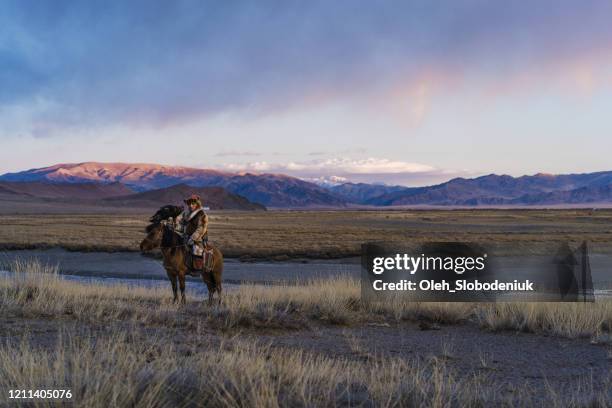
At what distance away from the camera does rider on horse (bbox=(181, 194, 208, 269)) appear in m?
12.4

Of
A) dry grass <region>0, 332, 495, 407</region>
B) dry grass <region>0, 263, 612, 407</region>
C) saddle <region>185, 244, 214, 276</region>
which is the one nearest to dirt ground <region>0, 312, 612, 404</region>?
dry grass <region>0, 263, 612, 407</region>

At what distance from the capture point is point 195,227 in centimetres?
1244

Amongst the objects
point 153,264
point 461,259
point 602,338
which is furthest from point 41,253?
point 602,338

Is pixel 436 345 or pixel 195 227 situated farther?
pixel 195 227

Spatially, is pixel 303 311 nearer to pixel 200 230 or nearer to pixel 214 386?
pixel 200 230

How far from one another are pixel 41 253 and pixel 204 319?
29317mm

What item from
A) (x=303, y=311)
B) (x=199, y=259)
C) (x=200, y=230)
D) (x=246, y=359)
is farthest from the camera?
(x=199, y=259)

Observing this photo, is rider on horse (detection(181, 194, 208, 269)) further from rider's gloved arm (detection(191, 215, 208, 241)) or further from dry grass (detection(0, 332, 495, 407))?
dry grass (detection(0, 332, 495, 407))

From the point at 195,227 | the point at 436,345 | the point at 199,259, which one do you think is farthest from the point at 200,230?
the point at 436,345

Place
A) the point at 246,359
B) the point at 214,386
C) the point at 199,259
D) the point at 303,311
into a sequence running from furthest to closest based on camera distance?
the point at 199,259 < the point at 303,311 < the point at 246,359 < the point at 214,386

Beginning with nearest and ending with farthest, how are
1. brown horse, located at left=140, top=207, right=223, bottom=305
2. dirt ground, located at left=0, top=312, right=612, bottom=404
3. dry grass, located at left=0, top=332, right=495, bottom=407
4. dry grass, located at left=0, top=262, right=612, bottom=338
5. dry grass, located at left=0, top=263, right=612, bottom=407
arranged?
1. dry grass, located at left=0, top=332, right=495, bottom=407
2. dry grass, located at left=0, top=263, right=612, bottom=407
3. dirt ground, located at left=0, top=312, right=612, bottom=404
4. dry grass, located at left=0, top=262, right=612, bottom=338
5. brown horse, located at left=140, top=207, right=223, bottom=305

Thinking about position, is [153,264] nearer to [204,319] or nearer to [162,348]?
[204,319]

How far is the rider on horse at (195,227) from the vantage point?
12.4 meters

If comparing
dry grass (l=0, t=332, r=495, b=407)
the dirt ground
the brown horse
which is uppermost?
the brown horse
